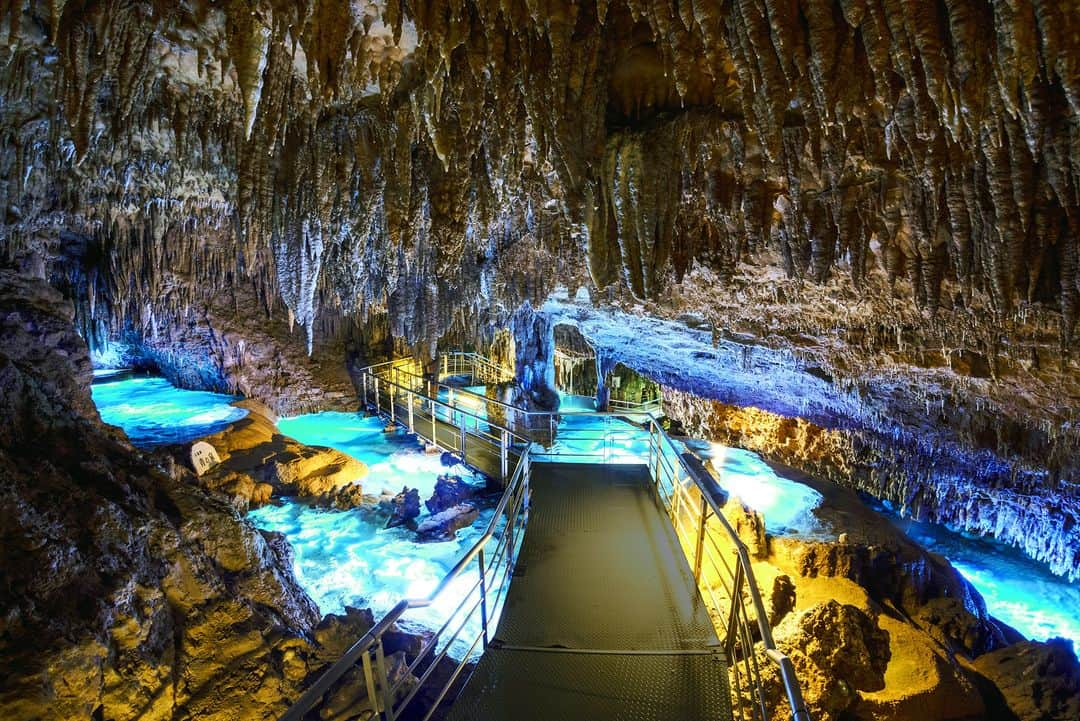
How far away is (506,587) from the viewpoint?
4.77 metres

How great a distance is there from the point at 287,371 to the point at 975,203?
15.5 meters

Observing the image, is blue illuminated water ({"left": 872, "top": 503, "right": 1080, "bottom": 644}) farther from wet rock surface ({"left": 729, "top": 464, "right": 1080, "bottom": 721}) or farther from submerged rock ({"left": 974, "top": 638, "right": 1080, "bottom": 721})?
submerged rock ({"left": 974, "top": 638, "right": 1080, "bottom": 721})

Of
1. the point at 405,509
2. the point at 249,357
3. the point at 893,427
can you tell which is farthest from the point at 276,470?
the point at 893,427

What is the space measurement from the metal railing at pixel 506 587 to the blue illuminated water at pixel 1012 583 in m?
7.07

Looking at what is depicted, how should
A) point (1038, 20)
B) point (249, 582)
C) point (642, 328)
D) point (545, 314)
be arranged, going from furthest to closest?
point (545, 314) → point (642, 328) → point (249, 582) → point (1038, 20)

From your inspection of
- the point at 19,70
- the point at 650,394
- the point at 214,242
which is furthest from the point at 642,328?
the point at 650,394

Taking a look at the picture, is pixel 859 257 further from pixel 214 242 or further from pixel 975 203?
pixel 214 242

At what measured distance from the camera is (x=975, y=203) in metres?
3.96

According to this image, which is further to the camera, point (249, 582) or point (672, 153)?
point (249, 582)

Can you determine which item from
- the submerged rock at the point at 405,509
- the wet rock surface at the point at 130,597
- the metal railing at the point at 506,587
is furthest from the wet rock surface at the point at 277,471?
the wet rock surface at the point at 130,597

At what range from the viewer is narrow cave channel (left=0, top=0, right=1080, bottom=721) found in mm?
3262

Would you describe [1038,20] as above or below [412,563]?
above

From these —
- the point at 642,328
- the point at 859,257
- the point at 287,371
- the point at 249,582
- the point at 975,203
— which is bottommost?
the point at 249,582

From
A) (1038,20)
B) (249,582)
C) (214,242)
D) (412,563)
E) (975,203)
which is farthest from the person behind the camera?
(214,242)
